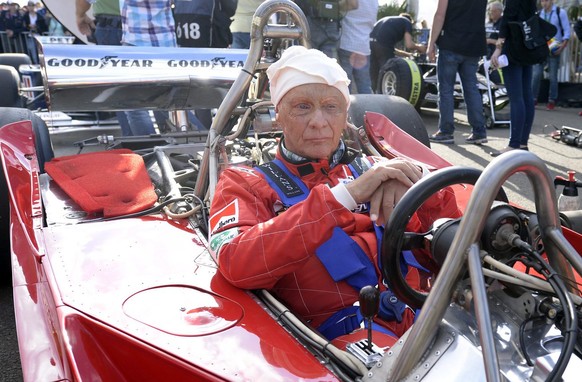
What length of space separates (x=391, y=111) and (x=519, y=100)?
214 centimetres

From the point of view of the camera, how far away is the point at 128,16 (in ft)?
13.7

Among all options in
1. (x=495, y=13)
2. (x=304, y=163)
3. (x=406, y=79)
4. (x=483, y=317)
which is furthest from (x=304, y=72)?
(x=495, y=13)

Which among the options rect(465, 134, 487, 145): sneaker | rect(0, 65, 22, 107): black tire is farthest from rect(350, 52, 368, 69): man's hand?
rect(0, 65, 22, 107): black tire

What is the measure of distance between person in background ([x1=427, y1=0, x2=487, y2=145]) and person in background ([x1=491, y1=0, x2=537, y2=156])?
0.32 meters

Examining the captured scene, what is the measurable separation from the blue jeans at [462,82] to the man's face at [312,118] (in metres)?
3.98

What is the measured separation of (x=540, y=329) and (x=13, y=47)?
45.2ft

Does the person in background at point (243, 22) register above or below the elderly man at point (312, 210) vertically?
above

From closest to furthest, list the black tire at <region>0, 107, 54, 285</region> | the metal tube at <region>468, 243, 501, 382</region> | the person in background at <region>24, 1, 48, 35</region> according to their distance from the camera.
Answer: the metal tube at <region>468, 243, 501, 382</region> < the black tire at <region>0, 107, 54, 285</region> < the person in background at <region>24, 1, 48, 35</region>

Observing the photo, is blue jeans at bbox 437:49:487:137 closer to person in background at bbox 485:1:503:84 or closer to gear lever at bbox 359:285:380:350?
person in background at bbox 485:1:503:84

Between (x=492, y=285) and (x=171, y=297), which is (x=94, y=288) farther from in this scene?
(x=492, y=285)

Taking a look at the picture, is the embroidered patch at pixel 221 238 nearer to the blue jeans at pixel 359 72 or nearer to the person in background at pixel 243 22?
the person in background at pixel 243 22

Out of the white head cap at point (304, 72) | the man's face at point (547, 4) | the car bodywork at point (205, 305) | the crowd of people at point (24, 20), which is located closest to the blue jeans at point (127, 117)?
the car bodywork at point (205, 305)

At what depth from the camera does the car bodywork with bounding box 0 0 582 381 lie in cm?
112

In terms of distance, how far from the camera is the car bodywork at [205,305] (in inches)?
44.1
